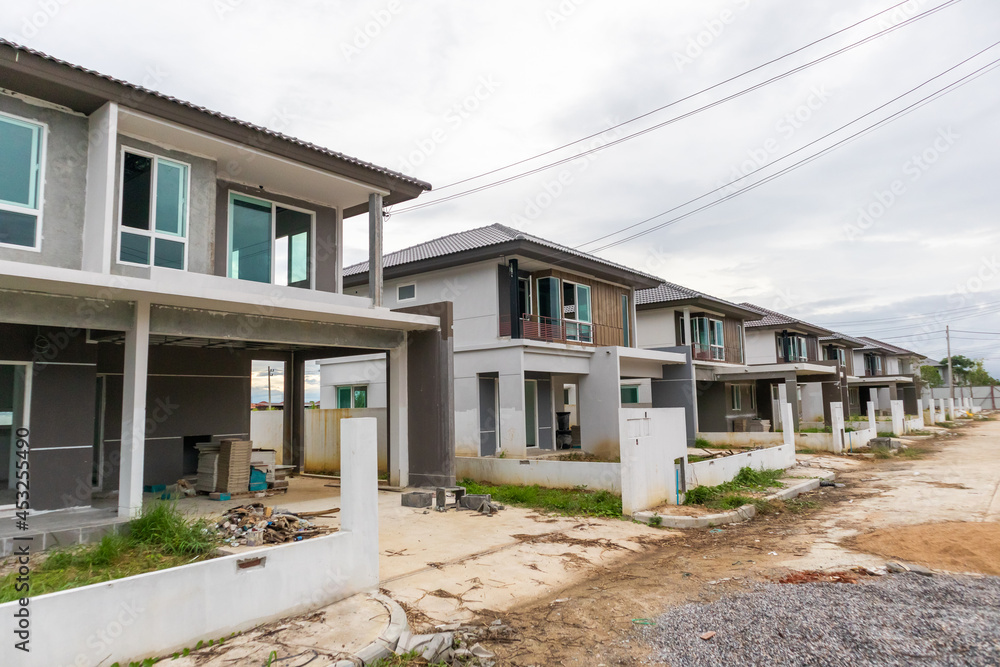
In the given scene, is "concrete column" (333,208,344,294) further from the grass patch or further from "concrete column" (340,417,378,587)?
the grass patch

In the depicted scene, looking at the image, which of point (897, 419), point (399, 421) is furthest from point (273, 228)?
point (897, 419)

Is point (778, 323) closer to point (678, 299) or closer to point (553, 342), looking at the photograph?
point (678, 299)

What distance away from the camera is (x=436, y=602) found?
6.32 meters

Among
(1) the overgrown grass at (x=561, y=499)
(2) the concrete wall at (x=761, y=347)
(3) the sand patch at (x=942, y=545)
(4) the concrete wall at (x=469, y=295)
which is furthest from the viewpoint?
(2) the concrete wall at (x=761, y=347)

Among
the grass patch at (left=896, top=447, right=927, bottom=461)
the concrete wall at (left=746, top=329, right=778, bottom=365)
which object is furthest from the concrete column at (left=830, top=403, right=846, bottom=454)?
the concrete wall at (left=746, top=329, right=778, bottom=365)

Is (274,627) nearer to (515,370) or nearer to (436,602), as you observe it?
(436,602)

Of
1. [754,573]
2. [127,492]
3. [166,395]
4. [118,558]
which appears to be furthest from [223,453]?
[754,573]

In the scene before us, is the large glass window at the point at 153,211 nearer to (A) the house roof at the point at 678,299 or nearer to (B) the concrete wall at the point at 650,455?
(B) the concrete wall at the point at 650,455

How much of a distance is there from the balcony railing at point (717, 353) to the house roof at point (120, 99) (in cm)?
1816

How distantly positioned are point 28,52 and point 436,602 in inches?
342

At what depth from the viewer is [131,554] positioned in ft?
23.1

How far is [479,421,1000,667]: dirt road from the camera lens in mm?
5426

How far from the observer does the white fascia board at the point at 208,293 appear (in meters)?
7.76

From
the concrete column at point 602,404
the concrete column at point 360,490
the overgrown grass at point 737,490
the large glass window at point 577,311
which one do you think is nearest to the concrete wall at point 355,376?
the large glass window at point 577,311
